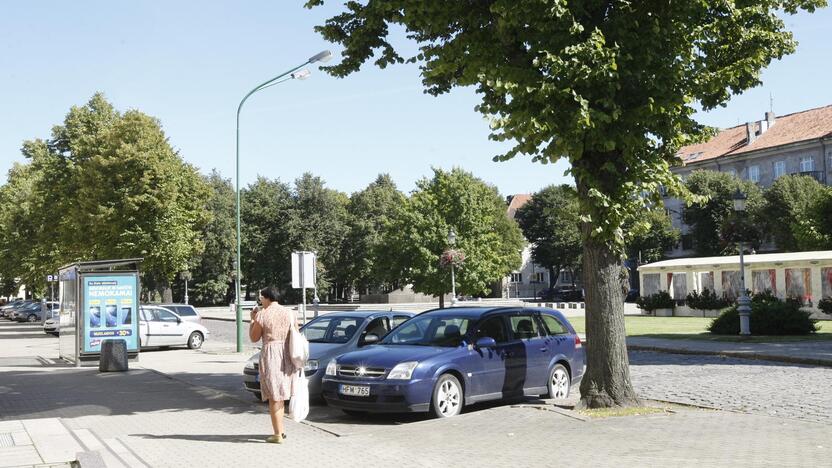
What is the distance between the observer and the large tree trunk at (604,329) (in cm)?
1147

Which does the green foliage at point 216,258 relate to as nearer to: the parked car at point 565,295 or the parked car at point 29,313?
the parked car at point 29,313

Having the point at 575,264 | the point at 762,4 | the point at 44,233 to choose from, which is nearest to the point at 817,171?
the point at 575,264

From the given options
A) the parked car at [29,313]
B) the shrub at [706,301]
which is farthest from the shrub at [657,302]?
the parked car at [29,313]

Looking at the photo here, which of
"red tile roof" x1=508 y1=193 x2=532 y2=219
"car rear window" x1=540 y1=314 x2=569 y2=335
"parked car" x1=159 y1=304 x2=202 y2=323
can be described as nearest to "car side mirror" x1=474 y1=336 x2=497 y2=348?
"car rear window" x1=540 y1=314 x2=569 y2=335

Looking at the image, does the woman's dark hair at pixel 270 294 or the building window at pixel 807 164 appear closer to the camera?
the woman's dark hair at pixel 270 294

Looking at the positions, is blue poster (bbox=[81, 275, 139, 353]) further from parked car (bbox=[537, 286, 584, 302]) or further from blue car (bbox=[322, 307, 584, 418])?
parked car (bbox=[537, 286, 584, 302])

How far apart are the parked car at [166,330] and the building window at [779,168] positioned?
63.5 metres

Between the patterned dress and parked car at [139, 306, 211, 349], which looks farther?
parked car at [139, 306, 211, 349]

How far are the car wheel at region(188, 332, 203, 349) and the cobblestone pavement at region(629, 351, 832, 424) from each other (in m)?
15.1

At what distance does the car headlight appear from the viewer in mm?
10854

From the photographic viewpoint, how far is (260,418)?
11.8 metres

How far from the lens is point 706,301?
46.3 meters

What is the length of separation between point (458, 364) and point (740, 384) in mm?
6301

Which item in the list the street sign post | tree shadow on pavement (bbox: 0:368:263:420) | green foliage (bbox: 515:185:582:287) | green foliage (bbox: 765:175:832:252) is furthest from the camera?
green foliage (bbox: 515:185:582:287)
